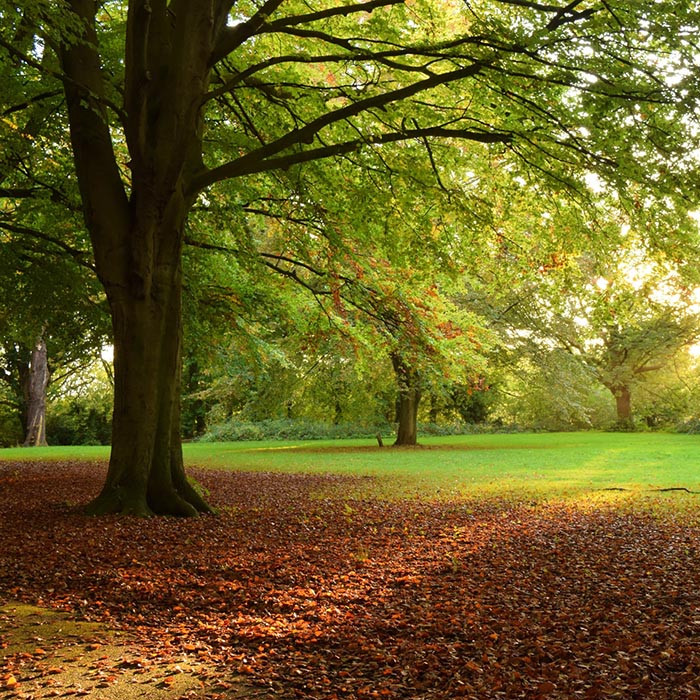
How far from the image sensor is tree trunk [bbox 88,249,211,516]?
9.59 m

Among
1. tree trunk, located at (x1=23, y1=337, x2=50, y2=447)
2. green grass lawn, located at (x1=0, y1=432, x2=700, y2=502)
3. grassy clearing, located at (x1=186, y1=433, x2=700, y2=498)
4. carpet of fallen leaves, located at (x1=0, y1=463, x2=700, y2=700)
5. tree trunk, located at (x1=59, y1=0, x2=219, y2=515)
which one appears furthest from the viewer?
tree trunk, located at (x1=23, y1=337, x2=50, y2=447)

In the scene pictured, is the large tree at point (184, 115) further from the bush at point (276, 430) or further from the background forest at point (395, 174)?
the bush at point (276, 430)


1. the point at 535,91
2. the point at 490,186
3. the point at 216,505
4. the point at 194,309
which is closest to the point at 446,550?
the point at 216,505

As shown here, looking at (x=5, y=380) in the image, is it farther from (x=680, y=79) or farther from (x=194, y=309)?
(x=680, y=79)

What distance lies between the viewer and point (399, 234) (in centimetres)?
1308

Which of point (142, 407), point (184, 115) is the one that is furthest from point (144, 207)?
point (142, 407)

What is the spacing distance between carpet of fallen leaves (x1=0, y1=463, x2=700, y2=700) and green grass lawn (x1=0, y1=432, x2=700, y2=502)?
3.88 metres

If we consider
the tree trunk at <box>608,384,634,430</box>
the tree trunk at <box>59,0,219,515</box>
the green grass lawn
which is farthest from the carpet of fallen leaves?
the tree trunk at <box>608,384,634,430</box>

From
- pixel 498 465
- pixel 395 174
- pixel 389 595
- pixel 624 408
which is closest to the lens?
pixel 389 595

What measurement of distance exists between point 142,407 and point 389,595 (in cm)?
473

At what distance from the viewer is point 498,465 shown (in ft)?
66.6

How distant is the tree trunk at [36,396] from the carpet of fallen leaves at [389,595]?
1079 inches

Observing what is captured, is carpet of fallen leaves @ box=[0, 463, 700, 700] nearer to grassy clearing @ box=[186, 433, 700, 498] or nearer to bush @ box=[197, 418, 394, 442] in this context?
grassy clearing @ box=[186, 433, 700, 498]

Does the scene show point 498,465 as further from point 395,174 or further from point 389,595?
point 389,595
